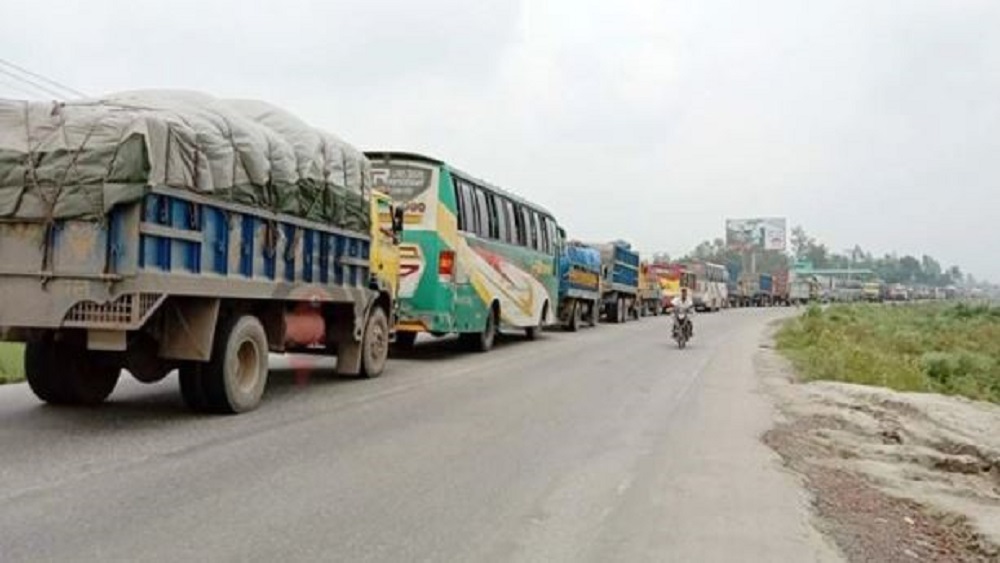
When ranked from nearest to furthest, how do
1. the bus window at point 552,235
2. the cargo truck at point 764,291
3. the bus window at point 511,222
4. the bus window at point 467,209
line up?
the bus window at point 467,209, the bus window at point 511,222, the bus window at point 552,235, the cargo truck at point 764,291

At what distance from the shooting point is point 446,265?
17078 millimetres

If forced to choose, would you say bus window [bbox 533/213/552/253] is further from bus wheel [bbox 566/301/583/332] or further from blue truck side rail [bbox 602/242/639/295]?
blue truck side rail [bbox 602/242/639/295]

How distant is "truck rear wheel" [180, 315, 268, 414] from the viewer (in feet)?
31.9

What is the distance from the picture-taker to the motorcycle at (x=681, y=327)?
955 inches

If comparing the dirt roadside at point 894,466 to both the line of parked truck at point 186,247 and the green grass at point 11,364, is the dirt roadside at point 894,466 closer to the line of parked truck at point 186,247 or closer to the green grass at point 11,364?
the line of parked truck at point 186,247

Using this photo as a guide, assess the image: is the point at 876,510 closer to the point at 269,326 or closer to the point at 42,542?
the point at 42,542

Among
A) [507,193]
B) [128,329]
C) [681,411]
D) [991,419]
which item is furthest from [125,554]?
[507,193]

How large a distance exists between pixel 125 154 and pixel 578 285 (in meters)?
22.7

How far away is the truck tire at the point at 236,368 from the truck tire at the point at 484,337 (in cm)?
932

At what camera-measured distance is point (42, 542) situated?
5.35 meters

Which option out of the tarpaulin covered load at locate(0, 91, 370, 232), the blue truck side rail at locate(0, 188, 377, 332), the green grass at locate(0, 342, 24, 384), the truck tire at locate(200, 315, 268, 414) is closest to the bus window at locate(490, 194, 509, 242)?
the green grass at locate(0, 342, 24, 384)

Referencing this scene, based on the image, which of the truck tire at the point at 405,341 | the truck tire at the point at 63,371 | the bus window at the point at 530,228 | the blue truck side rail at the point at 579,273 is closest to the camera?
the truck tire at the point at 63,371

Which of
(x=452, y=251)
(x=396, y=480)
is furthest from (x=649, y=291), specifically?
(x=396, y=480)

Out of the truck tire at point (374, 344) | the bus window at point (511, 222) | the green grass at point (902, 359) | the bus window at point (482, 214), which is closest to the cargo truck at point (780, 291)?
the green grass at point (902, 359)
